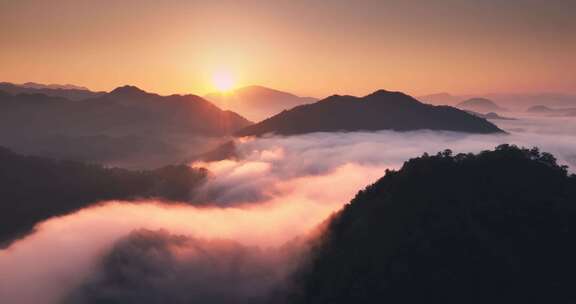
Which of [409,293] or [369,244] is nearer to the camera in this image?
[409,293]

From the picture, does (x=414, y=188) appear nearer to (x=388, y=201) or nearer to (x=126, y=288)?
(x=388, y=201)

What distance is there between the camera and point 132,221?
19025 centimetres

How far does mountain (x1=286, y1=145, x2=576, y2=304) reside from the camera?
70.1 metres

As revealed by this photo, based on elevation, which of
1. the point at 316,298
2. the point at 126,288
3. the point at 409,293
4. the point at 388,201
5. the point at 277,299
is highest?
the point at 388,201

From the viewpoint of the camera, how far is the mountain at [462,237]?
70.1 m

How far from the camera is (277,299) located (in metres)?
116

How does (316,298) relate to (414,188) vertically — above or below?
below

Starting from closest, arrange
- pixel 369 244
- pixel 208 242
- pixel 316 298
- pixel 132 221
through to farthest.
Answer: pixel 369 244 < pixel 316 298 < pixel 208 242 < pixel 132 221

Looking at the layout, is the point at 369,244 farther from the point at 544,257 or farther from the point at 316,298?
the point at 544,257

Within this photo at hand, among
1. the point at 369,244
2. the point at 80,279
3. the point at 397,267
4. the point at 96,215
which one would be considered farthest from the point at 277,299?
the point at 96,215

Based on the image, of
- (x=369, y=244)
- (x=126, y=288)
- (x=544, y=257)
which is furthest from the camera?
(x=126, y=288)

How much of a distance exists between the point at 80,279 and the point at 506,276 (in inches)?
5663

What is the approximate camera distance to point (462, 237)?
75.6m

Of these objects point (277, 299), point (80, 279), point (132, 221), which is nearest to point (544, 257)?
point (277, 299)
